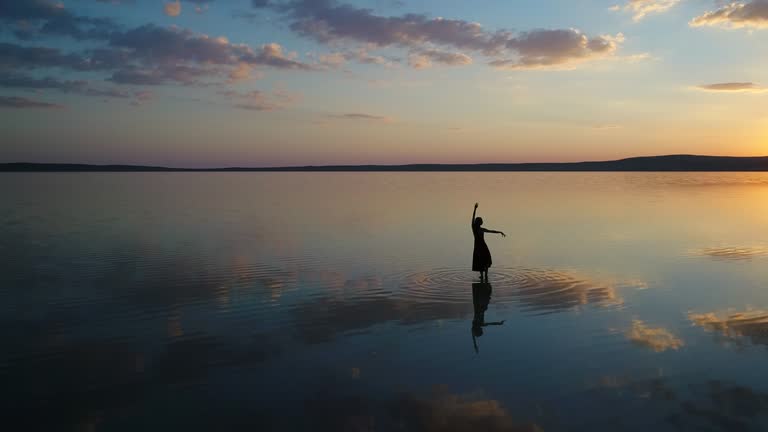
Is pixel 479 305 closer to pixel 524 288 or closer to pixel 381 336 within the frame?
pixel 524 288

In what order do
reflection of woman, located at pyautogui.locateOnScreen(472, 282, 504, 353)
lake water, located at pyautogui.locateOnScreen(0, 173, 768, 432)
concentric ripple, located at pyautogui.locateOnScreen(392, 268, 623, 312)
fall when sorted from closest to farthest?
lake water, located at pyautogui.locateOnScreen(0, 173, 768, 432) < reflection of woman, located at pyautogui.locateOnScreen(472, 282, 504, 353) < concentric ripple, located at pyautogui.locateOnScreen(392, 268, 623, 312)

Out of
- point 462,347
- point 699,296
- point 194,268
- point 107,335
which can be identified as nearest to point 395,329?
point 462,347

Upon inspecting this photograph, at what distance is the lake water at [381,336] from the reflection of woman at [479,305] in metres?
0.09

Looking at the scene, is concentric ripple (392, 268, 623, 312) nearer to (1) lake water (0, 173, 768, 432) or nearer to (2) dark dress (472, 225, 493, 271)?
(1) lake water (0, 173, 768, 432)

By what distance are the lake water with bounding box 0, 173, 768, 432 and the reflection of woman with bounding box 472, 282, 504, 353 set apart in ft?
0.30

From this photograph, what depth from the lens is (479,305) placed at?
1388cm

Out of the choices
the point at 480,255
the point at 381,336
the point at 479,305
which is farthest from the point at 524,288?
the point at 381,336

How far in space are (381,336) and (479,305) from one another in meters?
3.42

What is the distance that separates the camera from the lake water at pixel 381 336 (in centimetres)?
798

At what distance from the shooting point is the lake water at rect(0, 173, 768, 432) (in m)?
7.98

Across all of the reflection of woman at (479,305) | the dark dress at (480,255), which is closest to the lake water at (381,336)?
the reflection of woman at (479,305)

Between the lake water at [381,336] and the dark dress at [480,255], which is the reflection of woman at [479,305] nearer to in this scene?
the lake water at [381,336]

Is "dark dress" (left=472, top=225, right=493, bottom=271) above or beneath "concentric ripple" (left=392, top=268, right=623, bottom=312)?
above

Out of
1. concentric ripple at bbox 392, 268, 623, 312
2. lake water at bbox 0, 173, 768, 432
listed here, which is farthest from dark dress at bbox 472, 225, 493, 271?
lake water at bbox 0, 173, 768, 432
